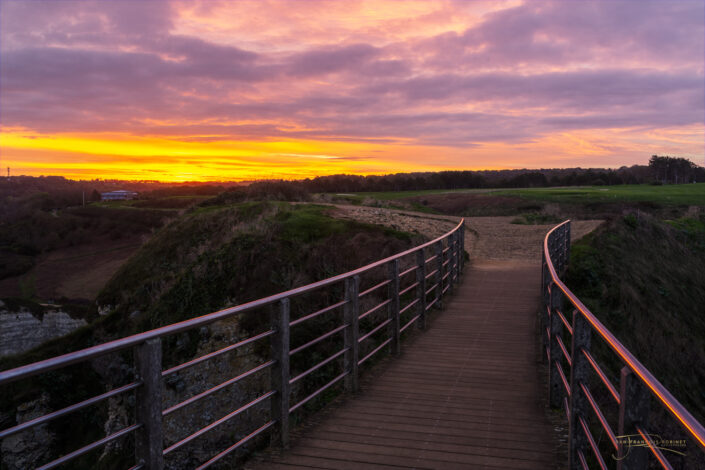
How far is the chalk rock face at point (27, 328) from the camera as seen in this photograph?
2864cm

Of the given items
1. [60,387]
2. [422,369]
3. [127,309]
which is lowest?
[60,387]

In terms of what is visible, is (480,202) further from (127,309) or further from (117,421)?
(117,421)

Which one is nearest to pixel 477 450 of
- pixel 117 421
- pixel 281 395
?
pixel 281 395

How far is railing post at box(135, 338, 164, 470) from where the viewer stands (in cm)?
292

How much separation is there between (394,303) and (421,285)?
149 cm

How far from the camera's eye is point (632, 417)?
247 cm

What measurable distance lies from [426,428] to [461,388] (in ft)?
4.13

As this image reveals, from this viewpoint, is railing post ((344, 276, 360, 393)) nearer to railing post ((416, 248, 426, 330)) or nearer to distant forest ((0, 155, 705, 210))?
railing post ((416, 248, 426, 330))

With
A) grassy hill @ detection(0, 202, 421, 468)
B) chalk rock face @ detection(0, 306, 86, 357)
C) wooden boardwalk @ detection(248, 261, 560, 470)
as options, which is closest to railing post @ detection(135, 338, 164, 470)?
wooden boardwalk @ detection(248, 261, 560, 470)

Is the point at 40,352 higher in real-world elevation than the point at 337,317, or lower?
lower

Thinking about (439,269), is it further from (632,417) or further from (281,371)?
(632,417)

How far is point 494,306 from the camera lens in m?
10.3

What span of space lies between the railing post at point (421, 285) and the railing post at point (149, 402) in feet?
17.8

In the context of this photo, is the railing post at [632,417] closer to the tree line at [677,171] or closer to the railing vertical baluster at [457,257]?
the railing vertical baluster at [457,257]
